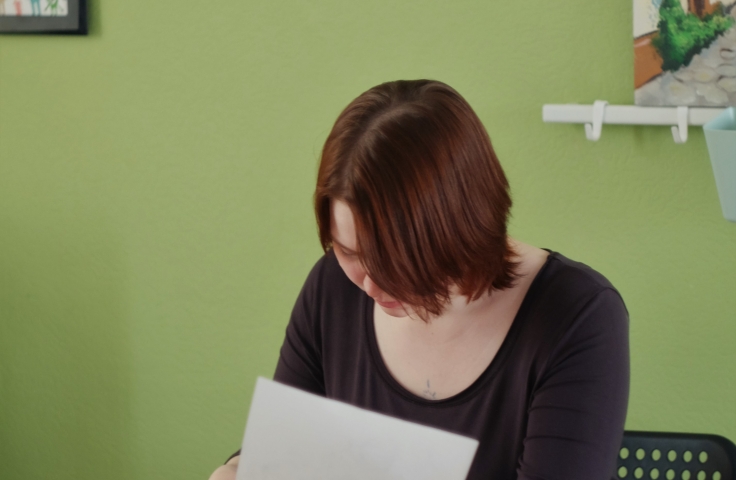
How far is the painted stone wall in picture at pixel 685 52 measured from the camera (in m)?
1.18

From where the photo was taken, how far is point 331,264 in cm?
112

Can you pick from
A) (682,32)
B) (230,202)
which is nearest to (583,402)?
(682,32)

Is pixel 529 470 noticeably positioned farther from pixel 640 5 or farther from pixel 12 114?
pixel 12 114

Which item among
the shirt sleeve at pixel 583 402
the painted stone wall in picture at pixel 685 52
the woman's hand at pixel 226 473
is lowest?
the woman's hand at pixel 226 473

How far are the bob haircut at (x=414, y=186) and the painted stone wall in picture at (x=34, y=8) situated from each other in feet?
3.14

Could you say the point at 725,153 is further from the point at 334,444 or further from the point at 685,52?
the point at 334,444

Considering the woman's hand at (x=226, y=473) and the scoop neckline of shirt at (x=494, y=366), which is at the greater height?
the scoop neckline of shirt at (x=494, y=366)

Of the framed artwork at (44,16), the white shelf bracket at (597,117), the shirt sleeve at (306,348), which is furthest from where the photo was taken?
the framed artwork at (44,16)

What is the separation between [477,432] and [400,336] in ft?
0.55

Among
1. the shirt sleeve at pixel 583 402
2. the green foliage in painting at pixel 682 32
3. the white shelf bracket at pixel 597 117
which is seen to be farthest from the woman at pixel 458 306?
the green foliage in painting at pixel 682 32

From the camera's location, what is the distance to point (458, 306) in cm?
100

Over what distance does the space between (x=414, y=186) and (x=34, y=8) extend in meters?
1.14

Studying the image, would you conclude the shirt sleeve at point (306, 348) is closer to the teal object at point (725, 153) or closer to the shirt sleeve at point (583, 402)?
the shirt sleeve at point (583, 402)

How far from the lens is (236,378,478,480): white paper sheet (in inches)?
26.9
